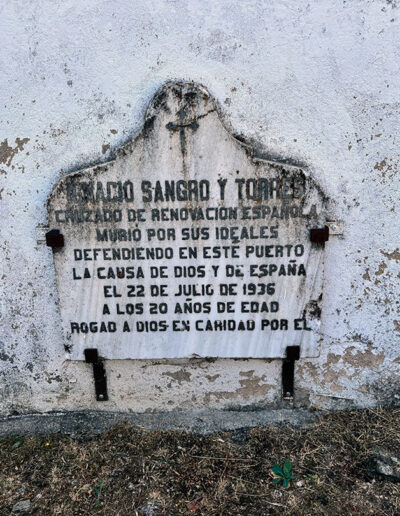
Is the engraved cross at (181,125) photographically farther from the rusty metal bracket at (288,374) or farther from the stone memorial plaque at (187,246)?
the rusty metal bracket at (288,374)

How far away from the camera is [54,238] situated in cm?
213

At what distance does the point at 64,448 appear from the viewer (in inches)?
87.6

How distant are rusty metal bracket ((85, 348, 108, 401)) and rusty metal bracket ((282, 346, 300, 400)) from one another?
105cm

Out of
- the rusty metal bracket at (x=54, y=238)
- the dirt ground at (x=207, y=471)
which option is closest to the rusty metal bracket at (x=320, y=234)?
the dirt ground at (x=207, y=471)

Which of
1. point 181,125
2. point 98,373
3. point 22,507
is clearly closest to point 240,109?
point 181,125

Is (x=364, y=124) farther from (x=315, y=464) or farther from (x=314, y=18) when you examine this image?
(x=315, y=464)

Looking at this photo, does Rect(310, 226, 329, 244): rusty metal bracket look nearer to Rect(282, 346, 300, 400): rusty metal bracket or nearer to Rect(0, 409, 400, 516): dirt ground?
Rect(282, 346, 300, 400): rusty metal bracket

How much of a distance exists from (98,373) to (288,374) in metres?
1.11

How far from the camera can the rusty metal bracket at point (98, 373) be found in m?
2.30

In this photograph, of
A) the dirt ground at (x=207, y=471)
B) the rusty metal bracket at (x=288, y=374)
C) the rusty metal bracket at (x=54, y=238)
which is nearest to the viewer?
the dirt ground at (x=207, y=471)

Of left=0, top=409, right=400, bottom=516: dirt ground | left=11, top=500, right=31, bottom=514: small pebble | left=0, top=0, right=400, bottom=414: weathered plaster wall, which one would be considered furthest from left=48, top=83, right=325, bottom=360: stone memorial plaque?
left=11, top=500, right=31, bottom=514: small pebble

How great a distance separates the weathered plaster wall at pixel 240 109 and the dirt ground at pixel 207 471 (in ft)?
1.15

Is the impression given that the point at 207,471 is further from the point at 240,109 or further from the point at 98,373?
the point at 240,109

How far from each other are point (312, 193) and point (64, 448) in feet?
6.26
